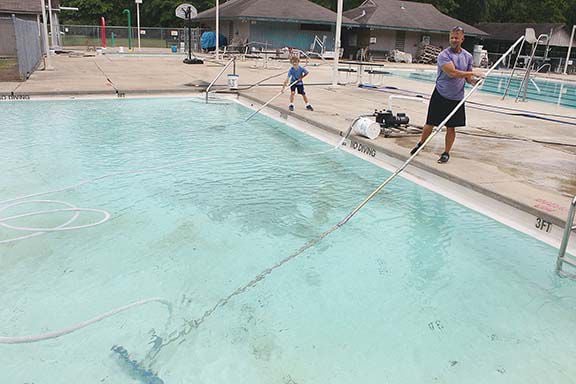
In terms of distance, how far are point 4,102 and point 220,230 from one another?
30.1 ft

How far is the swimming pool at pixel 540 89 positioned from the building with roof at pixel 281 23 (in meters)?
9.93

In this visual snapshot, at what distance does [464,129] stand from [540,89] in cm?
1400

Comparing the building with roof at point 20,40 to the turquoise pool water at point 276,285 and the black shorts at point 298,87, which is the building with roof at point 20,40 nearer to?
the black shorts at point 298,87

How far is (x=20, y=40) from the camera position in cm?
1353

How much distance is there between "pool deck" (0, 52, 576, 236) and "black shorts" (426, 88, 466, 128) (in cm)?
57

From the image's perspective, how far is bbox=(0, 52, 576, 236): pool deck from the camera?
5.68 metres

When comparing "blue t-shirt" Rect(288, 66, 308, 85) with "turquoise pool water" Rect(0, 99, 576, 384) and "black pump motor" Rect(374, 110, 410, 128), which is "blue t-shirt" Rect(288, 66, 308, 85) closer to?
"black pump motor" Rect(374, 110, 410, 128)

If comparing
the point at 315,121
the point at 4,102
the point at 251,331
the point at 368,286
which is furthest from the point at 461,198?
the point at 4,102

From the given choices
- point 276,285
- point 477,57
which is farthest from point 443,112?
point 477,57

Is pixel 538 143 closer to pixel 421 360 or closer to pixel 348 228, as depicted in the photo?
pixel 348 228

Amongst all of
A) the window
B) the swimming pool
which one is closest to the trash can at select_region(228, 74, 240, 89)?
the swimming pool

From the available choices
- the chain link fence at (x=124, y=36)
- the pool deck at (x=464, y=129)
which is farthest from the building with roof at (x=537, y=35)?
the chain link fence at (x=124, y=36)

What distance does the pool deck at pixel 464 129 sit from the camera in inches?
224

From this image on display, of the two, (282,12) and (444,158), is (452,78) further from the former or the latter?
(282,12)
